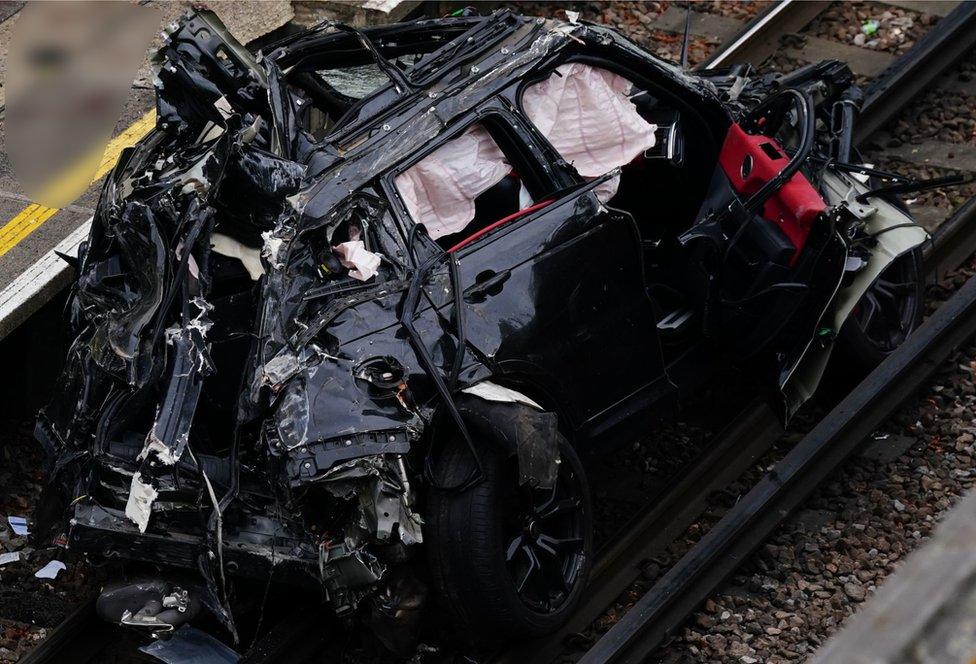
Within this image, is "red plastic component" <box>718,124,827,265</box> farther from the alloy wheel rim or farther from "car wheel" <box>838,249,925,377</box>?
the alloy wheel rim

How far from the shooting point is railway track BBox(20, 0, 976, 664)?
6.01 metres

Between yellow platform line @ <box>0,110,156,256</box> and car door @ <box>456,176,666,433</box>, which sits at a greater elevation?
yellow platform line @ <box>0,110,156,256</box>

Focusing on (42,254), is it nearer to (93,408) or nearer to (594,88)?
(93,408)

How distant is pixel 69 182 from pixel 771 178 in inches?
192

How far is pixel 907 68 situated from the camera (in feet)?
30.2

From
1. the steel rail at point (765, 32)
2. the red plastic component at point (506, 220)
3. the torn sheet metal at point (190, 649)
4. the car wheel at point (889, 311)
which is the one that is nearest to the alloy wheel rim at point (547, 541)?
the red plastic component at point (506, 220)

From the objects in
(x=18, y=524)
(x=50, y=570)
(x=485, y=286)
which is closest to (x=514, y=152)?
(x=485, y=286)

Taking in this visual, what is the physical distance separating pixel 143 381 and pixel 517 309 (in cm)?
166

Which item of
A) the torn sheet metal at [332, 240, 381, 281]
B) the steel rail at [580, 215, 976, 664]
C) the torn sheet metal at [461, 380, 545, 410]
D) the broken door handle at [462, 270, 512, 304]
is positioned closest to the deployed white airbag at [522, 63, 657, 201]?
the broken door handle at [462, 270, 512, 304]

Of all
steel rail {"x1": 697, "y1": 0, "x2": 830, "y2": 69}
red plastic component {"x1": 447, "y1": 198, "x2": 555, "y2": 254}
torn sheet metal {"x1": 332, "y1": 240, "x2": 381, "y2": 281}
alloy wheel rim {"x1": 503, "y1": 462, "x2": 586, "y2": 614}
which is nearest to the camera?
torn sheet metal {"x1": 332, "y1": 240, "x2": 381, "y2": 281}

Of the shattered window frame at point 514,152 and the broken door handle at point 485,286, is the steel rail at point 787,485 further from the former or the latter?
the shattered window frame at point 514,152

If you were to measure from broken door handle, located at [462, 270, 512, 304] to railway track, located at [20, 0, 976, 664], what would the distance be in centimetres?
161

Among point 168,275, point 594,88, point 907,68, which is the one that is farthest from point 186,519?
point 907,68

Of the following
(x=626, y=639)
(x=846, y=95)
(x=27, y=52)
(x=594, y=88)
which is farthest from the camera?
(x=27, y=52)
